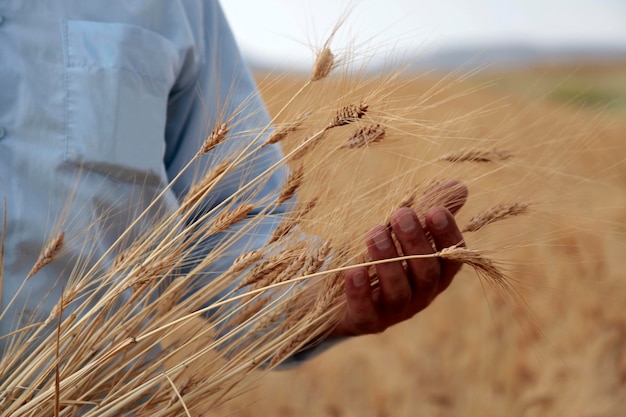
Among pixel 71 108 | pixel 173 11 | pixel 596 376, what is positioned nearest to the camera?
pixel 71 108

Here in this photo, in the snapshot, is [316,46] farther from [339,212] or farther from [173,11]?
[173,11]

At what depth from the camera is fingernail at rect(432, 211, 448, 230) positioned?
608 mm

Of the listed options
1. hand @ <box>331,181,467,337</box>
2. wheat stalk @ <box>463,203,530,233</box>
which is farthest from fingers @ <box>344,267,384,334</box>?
wheat stalk @ <box>463,203,530,233</box>

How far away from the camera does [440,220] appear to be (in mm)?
609

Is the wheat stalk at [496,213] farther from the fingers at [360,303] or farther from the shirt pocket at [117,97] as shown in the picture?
the shirt pocket at [117,97]

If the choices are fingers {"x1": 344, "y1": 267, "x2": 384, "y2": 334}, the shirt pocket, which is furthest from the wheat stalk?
the shirt pocket

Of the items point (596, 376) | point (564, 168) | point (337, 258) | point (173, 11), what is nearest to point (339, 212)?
point (337, 258)

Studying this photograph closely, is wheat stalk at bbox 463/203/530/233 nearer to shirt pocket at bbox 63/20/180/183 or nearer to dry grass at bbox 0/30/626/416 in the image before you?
dry grass at bbox 0/30/626/416

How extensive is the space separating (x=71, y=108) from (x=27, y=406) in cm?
36

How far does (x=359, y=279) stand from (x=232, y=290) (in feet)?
0.35

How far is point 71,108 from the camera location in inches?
32.8

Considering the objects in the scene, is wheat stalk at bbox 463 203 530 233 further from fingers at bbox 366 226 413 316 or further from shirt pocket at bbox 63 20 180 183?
shirt pocket at bbox 63 20 180 183

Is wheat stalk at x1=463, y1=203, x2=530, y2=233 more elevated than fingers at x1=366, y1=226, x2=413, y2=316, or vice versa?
wheat stalk at x1=463, y1=203, x2=530, y2=233

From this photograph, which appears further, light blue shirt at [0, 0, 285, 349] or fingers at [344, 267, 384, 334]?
light blue shirt at [0, 0, 285, 349]
